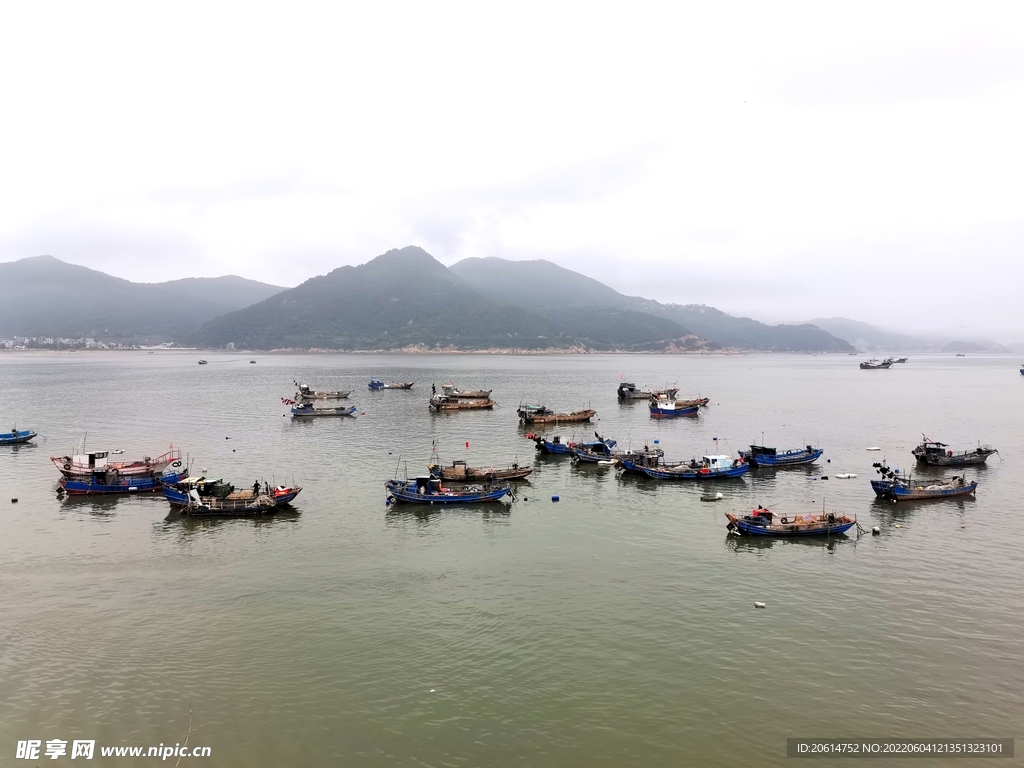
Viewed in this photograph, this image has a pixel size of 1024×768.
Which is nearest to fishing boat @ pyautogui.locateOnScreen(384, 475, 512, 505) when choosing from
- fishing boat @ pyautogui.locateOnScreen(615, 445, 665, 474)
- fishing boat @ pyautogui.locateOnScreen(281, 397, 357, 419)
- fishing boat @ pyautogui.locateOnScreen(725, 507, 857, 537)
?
fishing boat @ pyautogui.locateOnScreen(615, 445, 665, 474)

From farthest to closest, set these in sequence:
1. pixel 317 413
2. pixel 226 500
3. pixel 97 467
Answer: pixel 317 413, pixel 97 467, pixel 226 500

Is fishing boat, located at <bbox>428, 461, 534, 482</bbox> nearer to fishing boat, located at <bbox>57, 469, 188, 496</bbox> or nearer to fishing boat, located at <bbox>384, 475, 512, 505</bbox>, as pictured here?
fishing boat, located at <bbox>384, 475, 512, 505</bbox>

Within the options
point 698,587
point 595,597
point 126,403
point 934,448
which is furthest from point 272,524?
point 126,403

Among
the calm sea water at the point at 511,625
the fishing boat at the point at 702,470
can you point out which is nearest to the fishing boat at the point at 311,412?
the calm sea water at the point at 511,625

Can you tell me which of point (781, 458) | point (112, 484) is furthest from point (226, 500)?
point (781, 458)

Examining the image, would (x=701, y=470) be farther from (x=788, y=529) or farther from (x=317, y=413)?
(x=317, y=413)

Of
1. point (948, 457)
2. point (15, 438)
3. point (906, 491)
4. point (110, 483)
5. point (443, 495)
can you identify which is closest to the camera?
point (443, 495)

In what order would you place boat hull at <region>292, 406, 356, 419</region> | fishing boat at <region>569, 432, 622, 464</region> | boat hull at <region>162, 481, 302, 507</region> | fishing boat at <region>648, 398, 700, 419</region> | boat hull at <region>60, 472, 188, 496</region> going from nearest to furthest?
boat hull at <region>162, 481, 302, 507</region> < boat hull at <region>60, 472, 188, 496</region> < fishing boat at <region>569, 432, 622, 464</region> < boat hull at <region>292, 406, 356, 419</region> < fishing boat at <region>648, 398, 700, 419</region>

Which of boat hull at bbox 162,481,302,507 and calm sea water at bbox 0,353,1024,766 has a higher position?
boat hull at bbox 162,481,302,507

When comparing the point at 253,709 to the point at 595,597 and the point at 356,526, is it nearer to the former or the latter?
the point at 595,597
